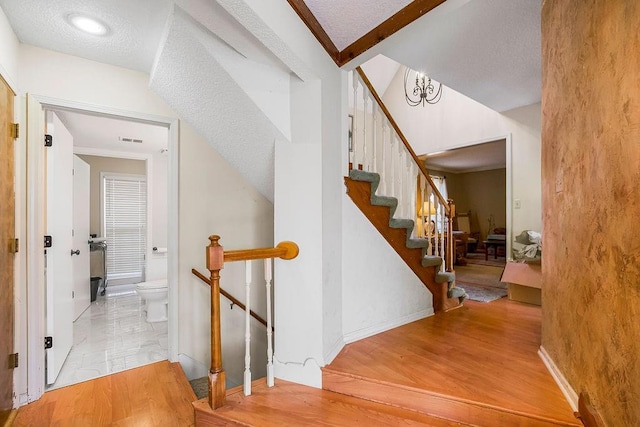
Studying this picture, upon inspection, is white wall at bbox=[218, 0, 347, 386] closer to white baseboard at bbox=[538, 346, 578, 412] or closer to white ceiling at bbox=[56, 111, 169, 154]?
white baseboard at bbox=[538, 346, 578, 412]

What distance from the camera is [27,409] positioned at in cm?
173

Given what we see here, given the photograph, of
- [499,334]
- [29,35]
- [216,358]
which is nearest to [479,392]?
[499,334]

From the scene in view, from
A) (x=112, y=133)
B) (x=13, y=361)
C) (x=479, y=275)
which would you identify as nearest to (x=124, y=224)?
(x=112, y=133)

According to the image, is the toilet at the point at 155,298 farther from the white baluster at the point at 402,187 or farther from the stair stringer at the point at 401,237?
the white baluster at the point at 402,187

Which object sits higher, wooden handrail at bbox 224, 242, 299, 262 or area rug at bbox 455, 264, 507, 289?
wooden handrail at bbox 224, 242, 299, 262

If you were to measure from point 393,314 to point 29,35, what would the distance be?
10.2 ft

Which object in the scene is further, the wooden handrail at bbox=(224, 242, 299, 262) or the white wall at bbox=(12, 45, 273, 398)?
the white wall at bbox=(12, 45, 273, 398)

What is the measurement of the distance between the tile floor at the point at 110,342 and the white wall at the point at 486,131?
4202mm

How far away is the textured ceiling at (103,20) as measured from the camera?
1.49 metres

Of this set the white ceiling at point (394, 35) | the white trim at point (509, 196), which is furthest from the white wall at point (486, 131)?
the white ceiling at point (394, 35)

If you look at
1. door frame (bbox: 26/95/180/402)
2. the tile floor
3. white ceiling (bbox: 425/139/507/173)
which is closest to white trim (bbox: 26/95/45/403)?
door frame (bbox: 26/95/180/402)

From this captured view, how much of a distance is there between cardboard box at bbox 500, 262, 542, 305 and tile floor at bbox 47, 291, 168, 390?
349 centimetres

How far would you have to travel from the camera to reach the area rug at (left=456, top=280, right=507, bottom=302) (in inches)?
126

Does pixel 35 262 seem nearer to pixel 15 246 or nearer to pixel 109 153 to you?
pixel 15 246
